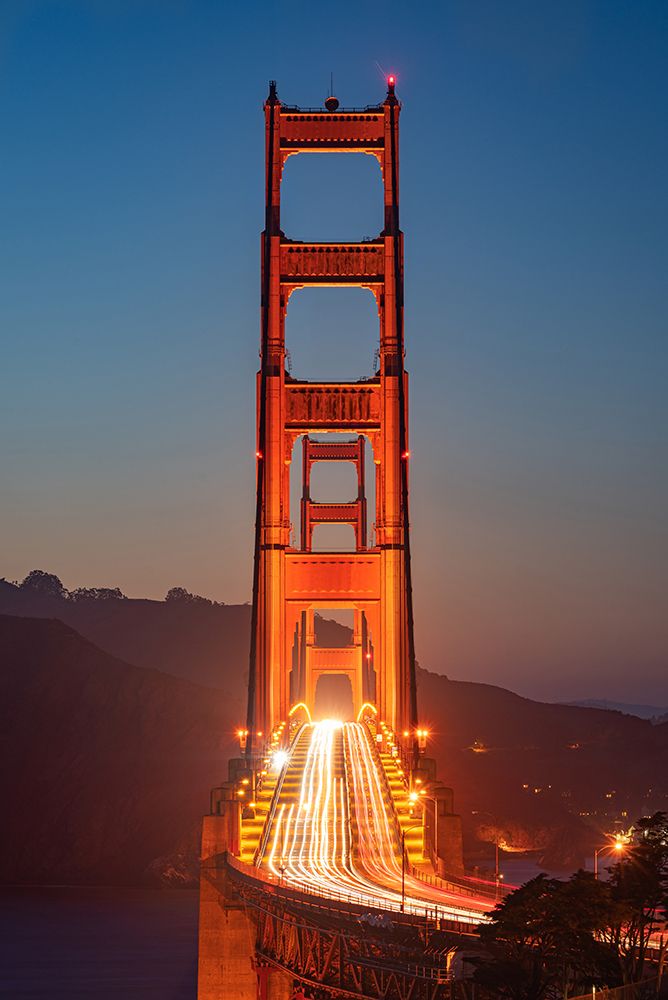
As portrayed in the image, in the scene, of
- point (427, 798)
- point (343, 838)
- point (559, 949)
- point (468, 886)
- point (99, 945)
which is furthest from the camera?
point (99, 945)

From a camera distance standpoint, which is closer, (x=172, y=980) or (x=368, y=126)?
(x=368, y=126)

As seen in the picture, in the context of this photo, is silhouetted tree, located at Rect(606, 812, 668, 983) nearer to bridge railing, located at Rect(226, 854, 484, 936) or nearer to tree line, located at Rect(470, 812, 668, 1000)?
tree line, located at Rect(470, 812, 668, 1000)

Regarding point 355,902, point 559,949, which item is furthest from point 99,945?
point 559,949

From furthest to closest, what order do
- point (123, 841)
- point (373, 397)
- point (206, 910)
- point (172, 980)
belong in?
point (123, 841), point (172, 980), point (373, 397), point (206, 910)

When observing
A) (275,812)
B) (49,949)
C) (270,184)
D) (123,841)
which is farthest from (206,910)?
(123,841)

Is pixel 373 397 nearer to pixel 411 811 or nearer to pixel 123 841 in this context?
pixel 411 811

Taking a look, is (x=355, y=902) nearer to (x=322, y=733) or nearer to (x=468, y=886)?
(x=468, y=886)

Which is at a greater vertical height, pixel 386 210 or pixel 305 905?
pixel 386 210
